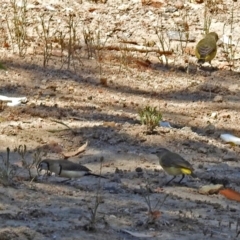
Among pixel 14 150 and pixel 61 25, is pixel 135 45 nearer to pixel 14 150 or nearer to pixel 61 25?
pixel 61 25

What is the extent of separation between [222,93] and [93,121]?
2.18 meters

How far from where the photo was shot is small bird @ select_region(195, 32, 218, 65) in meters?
10.8

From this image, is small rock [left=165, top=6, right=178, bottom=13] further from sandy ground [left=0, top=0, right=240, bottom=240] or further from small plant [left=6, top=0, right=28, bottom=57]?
small plant [left=6, top=0, right=28, bottom=57]

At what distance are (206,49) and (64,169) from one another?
473 cm

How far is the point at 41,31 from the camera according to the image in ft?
38.1

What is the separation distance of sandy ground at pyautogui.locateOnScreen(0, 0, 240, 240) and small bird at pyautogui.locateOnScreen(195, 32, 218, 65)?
0.21 metres

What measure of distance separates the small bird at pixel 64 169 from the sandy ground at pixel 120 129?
0.09m

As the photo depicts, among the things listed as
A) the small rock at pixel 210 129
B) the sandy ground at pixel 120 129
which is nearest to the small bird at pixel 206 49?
the sandy ground at pixel 120 129

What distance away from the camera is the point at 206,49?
10750 mm

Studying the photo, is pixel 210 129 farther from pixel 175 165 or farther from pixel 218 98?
pixel 175 165

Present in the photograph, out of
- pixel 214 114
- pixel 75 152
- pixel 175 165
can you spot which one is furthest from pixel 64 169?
pixel 214 114

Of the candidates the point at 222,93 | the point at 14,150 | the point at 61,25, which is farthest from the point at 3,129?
the point at 61,25

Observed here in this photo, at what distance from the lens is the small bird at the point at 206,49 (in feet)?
35.3

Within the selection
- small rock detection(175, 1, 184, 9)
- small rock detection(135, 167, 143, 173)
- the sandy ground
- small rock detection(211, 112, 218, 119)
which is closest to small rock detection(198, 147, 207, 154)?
the sandy ground
